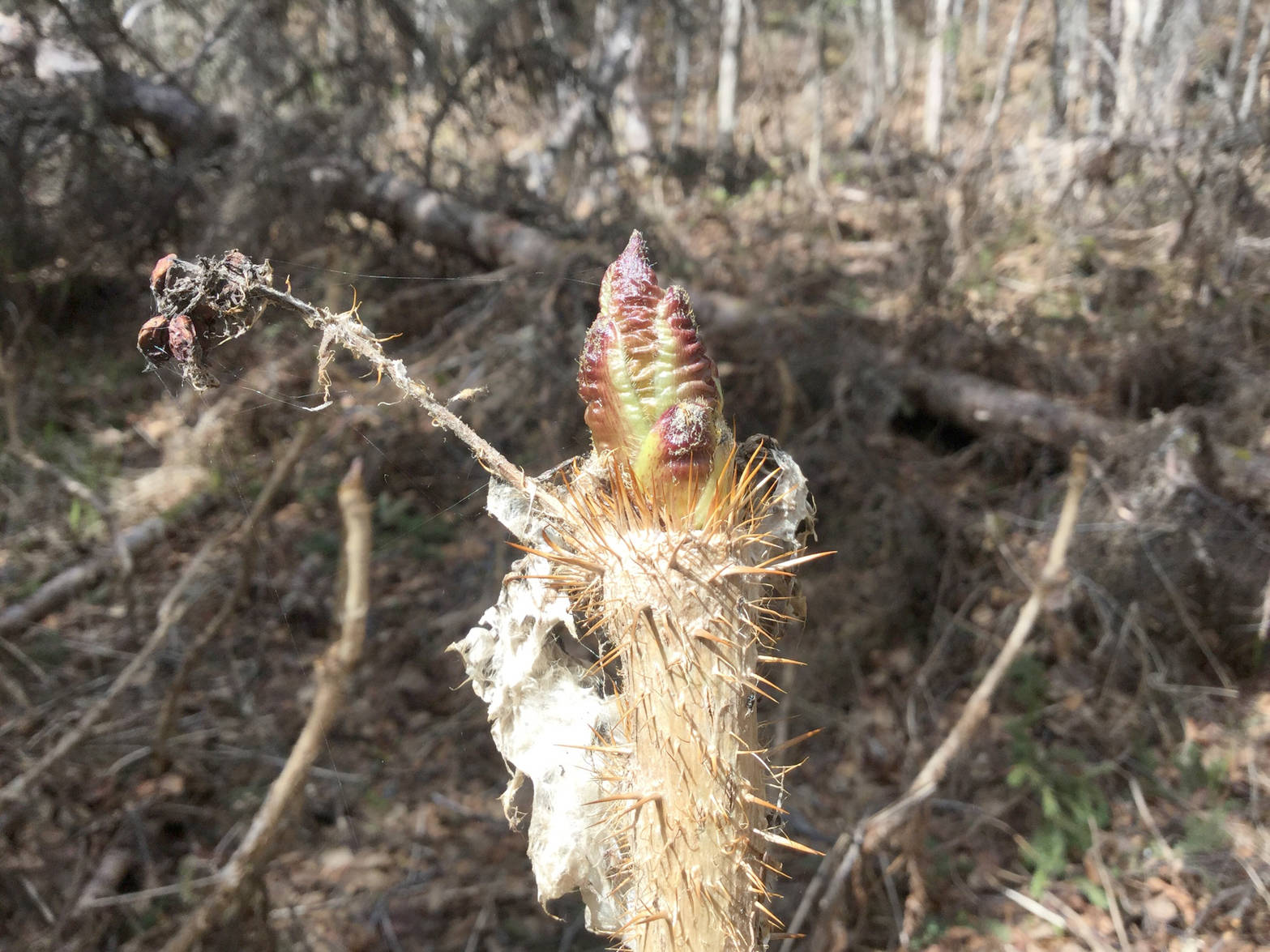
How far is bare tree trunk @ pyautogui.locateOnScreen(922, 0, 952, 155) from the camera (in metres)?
7.05

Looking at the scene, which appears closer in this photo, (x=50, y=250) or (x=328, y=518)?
(x=50, y=250)

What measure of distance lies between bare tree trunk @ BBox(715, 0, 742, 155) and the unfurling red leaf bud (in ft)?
26.1

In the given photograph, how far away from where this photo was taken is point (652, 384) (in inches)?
30.5

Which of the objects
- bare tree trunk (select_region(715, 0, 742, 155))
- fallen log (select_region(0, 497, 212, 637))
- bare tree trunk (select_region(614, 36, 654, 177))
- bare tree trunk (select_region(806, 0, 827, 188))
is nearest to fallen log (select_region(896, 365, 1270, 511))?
fallen log (select_region(0, 497, 212, 637))

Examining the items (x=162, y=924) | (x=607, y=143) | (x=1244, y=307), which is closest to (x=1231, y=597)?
(x=1244, y=307)

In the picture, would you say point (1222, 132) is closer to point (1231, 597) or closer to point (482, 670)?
point (1231, 597)

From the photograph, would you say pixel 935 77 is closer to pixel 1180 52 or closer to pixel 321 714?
pixel 1180 52

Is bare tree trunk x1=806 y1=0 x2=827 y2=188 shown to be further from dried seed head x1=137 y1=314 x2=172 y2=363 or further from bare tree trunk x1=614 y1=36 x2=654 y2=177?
dried seed head x1=137 y1=314 x2=172 y2=363

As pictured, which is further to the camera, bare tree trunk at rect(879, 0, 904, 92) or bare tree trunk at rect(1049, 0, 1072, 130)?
bare tree trunk at rect(879, 0, 904, 92)

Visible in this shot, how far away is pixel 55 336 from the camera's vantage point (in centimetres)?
387

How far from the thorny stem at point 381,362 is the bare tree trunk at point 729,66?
7.98m

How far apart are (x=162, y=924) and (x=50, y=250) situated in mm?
A: 2759

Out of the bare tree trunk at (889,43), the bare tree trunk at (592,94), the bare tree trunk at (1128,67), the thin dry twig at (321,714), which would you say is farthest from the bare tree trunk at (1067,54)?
the thin dry twig at (321,714)

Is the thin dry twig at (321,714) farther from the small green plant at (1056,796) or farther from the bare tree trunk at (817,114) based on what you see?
the bare tree trunk at (817,114)
